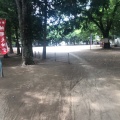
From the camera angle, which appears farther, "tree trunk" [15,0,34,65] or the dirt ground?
"tree trunk" [15,0,34,65]

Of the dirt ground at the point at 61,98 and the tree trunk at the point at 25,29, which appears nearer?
the dirt ground at the point at 61,98

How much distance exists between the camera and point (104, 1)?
24.4m

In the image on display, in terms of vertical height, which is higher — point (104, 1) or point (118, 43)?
point (104, 1)

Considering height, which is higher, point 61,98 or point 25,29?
point 25,29

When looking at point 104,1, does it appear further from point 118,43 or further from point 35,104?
point 118,43

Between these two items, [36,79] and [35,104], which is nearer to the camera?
[35,104]

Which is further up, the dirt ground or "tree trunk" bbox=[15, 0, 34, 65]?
"tree trunk" bbox=[15, 0, 34, 65]

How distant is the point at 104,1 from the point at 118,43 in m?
26.5

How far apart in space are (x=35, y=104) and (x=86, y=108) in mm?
1489

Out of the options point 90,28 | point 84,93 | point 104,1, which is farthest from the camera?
point 90,28

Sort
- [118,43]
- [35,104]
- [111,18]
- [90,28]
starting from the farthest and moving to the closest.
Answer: [118,43]
[90,28]
[111,18]
[35,104]

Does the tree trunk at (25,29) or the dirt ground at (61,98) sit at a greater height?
the tree trunk at (25,29)

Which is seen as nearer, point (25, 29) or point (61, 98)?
Answer: point (61, 98)

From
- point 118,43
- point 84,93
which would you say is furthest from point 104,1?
point 118,43
